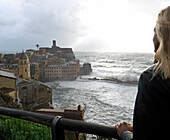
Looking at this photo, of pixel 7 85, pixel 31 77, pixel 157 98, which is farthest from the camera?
pixel 31 77

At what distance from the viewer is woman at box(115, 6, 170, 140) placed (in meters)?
0.84

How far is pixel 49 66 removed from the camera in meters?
46.7

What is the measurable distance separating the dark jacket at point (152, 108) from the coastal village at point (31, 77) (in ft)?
36.9

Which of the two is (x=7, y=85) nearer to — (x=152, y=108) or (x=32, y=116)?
(x=32, y=116)

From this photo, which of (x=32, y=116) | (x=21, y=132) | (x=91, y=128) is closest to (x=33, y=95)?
(x=21, y=132)

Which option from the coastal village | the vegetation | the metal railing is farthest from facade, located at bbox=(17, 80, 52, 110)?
the metal railing

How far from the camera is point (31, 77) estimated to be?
44500 mm

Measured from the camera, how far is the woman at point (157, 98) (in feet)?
2.76

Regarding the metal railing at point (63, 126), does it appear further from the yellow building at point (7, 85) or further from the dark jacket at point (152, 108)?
the yellow building at point (7, 85)

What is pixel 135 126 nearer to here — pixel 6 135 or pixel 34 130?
pixel 34 130

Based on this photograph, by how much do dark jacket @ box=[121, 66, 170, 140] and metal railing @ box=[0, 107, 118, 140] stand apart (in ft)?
1.19

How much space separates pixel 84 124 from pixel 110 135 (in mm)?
220

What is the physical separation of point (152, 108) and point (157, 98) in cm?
6

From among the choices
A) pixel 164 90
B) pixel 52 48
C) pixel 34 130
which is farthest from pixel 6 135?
pixel 52 48
